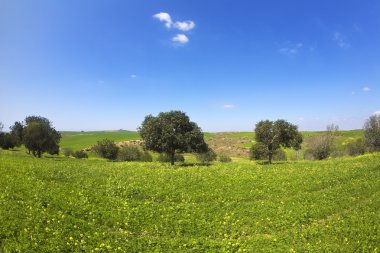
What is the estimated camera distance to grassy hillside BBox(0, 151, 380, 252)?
1476cm

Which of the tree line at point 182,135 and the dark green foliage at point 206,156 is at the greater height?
the tree line at point 182,135

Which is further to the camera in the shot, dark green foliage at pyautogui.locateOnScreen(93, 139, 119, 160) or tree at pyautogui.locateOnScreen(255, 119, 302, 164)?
dark green foliage at pyautogui.locateOnScreen(93, 139, 119, 160)

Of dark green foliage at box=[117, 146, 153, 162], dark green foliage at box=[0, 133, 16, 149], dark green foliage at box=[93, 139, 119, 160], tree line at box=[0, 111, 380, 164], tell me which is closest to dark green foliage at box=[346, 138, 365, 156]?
tree line at box=[0, 111, 380, 164]

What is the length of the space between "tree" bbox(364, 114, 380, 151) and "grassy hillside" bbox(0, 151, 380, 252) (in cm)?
5268

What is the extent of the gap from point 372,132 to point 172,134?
55.9 meters

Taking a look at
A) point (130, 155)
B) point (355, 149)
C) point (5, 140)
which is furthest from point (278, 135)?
point (5, 140)

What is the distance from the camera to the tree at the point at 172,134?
50.6m

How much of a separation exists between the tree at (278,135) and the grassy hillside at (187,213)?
28912mm

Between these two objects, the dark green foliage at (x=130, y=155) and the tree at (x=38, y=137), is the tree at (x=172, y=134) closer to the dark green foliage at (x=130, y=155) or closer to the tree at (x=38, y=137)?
the tree at (x=38, y=137)

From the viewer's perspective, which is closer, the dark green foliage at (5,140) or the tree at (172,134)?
the tree at (172,134)

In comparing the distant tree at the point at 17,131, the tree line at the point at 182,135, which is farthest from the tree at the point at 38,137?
the distant tree at the point at 17,131

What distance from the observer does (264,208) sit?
20750 millimetres

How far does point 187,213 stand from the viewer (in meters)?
19.7

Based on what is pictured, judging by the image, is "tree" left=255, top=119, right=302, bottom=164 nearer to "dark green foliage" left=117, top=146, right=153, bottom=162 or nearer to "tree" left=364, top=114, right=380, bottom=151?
"tree" left=364, top=114, right=380, bottom=151
